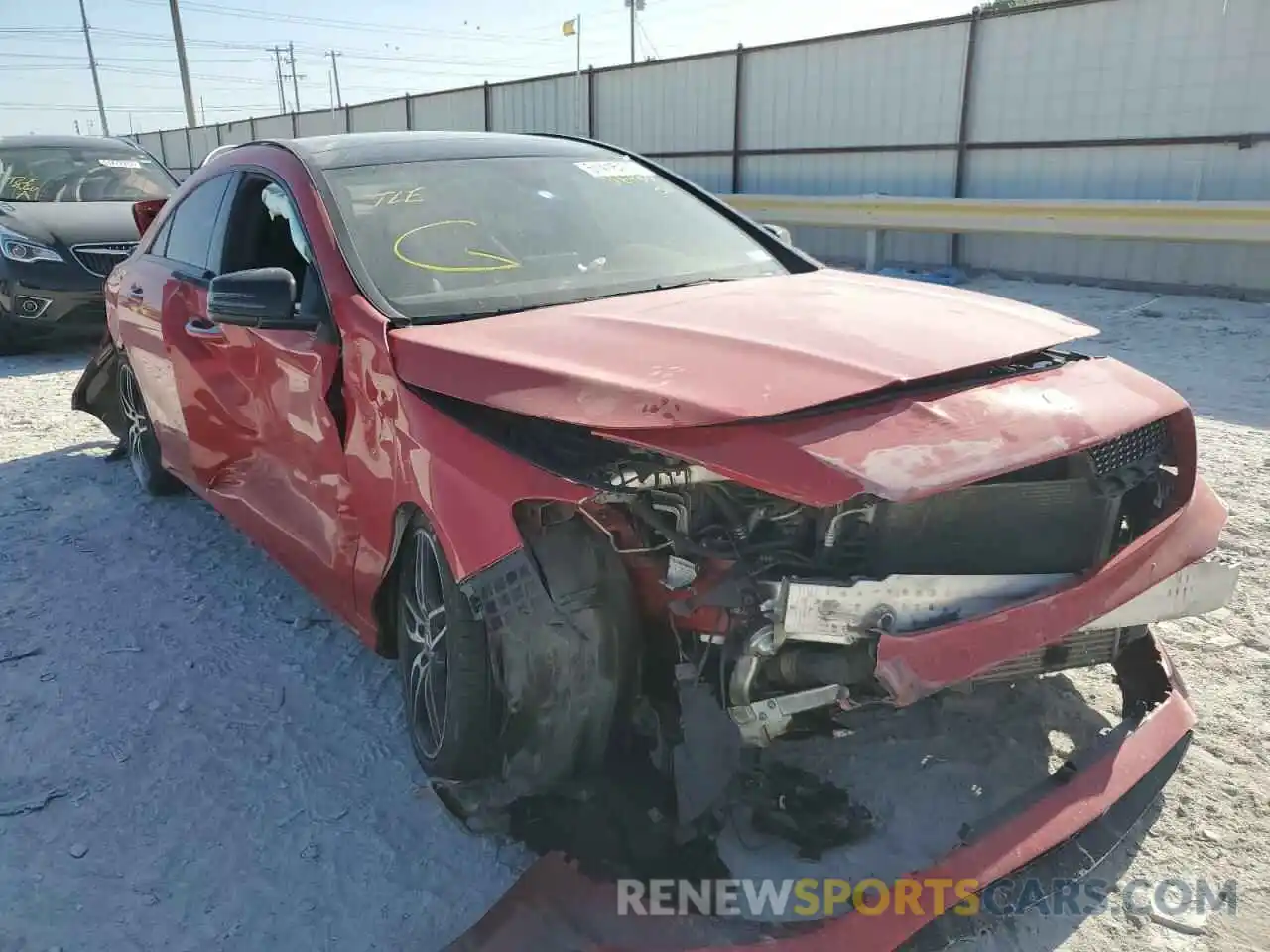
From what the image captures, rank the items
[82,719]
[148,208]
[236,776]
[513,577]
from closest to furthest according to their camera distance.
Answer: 1. [513,577]
2. [236,776]
3. [82,719]
4. [148,208]

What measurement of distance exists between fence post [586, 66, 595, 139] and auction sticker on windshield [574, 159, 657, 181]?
44.4 ft

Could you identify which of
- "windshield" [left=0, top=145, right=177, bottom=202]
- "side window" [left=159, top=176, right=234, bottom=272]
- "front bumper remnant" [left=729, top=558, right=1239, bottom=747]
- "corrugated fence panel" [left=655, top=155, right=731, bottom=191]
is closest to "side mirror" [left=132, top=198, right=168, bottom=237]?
"side window" [left=159, top=176, right=234, bottom=272]

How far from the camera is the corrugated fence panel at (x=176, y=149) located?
34344mm

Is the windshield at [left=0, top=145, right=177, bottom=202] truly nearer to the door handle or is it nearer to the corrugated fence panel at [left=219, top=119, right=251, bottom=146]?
the door handle

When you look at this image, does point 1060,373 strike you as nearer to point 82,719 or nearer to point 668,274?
point 668,274

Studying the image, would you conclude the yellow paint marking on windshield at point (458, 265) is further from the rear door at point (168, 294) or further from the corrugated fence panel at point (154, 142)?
the corrugated fence panel at point (154, 142)

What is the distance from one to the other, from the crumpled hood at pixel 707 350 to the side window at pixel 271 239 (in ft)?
1.84

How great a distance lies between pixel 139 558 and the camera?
4359mm

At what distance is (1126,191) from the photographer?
34.5 feet

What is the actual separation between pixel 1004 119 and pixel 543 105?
928 centimetres

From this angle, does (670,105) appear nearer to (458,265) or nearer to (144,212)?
(144,212)

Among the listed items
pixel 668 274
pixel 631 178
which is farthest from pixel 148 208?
pixel 668 274

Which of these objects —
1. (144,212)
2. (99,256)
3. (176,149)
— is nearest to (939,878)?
(144,212)

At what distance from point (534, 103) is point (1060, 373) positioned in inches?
691
